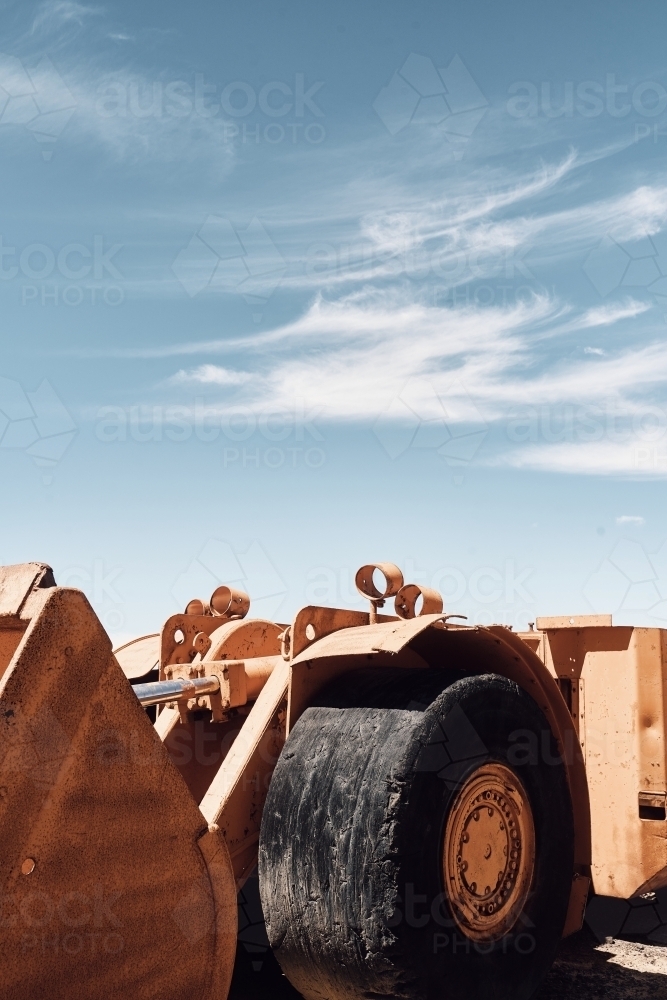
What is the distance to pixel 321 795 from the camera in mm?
3385

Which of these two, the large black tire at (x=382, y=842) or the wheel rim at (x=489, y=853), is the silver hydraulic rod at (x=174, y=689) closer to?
the large black tire at (x=382, y=842)

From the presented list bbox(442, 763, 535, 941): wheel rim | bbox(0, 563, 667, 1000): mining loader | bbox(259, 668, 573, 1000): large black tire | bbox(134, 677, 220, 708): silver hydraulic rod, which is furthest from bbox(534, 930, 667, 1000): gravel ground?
bbox(134, 677, 220, 708): silver hydraulic rod

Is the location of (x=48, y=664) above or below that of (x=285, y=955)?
above

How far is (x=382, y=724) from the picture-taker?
3.46 metres

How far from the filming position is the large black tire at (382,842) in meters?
3.21

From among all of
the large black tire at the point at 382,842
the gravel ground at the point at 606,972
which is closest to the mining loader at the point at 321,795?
the large black tire at the point at 382,842

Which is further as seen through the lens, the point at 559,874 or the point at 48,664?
the point at 559,874

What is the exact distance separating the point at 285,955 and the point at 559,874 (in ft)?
4.01

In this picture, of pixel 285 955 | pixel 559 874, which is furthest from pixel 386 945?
pixel 559 874

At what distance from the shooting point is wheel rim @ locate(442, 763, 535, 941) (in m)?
3.48

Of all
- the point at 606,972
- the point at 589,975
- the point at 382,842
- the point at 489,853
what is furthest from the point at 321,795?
the point at 606,972

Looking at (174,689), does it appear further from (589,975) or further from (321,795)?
(589,975)

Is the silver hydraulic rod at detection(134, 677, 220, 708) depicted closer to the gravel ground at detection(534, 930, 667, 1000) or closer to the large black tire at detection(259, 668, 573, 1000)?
the large black tire at detection(259, 668, 573, 1000)

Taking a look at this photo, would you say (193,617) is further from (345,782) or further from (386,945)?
(386,945)
